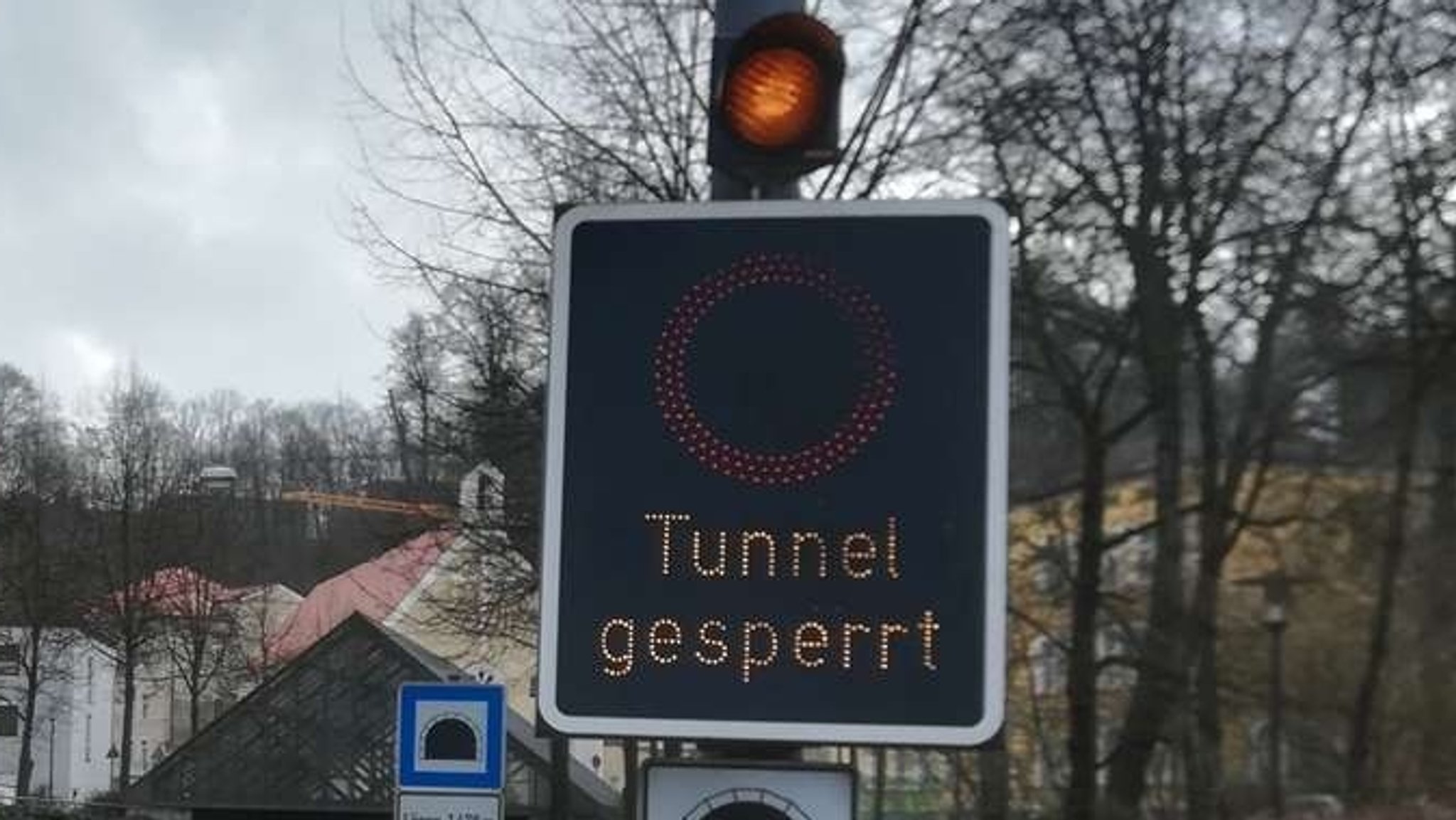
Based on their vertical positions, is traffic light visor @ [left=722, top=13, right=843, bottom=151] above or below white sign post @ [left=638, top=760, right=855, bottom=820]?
above

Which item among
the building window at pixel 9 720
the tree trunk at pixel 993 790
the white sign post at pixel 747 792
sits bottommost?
the building window at pixel 9 720

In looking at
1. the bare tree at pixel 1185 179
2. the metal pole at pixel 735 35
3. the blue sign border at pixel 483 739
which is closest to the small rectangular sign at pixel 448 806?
the blue sign border at pixel 483 739

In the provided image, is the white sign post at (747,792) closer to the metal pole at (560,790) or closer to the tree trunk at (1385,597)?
the tree trunk at (1385,597)

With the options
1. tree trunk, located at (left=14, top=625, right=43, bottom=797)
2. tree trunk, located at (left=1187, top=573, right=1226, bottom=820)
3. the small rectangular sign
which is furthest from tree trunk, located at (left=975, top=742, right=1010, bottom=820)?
tree trunk, located at (left=14, top=625, right=43, bottom=797)

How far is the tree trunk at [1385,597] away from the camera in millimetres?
16172

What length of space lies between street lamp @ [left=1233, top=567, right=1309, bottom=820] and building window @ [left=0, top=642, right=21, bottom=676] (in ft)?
94.4

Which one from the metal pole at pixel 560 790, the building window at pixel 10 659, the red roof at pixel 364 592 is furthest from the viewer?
the building window at pixel 10 659

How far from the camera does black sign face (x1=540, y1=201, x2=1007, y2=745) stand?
2721mm

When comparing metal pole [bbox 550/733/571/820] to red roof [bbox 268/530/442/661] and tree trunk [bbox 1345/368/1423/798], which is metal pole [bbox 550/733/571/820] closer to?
red roof [bbox 268/530/442/661]

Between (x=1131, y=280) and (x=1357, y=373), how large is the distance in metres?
1.96

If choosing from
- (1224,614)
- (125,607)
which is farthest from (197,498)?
(1224,614)

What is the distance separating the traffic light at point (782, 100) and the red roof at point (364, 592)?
18020mm

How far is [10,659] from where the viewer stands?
3922cm

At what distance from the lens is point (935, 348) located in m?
2.80
